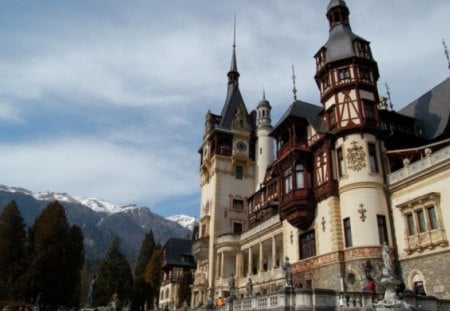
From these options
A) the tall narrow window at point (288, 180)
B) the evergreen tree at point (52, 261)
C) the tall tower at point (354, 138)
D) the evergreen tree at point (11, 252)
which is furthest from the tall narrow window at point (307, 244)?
the evergreen tree at point (11, 252)

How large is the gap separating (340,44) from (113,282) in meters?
44.4

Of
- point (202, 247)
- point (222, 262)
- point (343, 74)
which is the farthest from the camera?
point (202, 247)

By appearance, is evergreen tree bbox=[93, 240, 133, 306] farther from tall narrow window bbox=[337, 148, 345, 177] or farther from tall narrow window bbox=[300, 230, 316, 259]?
tall narrow window bbox=[337, 148, 345, 177]

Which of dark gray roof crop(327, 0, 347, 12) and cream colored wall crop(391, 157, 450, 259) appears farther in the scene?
dark gray roof crop(327, 0, 347, 12)

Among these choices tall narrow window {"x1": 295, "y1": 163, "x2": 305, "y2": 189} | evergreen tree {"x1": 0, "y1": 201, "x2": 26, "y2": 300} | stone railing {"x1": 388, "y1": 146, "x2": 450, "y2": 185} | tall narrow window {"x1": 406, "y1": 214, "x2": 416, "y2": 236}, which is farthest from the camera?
evergreen tree {"x1": 0, "y1": 201, "x2": 26, "y2": 300}

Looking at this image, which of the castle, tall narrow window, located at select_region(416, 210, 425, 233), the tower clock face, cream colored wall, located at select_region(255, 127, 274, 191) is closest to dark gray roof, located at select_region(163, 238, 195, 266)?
cream colored wall, located at select_region(255, 127, 274, 191)

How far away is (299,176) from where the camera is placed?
Result: 34.3m

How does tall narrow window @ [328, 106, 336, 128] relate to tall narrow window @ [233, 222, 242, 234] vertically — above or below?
above

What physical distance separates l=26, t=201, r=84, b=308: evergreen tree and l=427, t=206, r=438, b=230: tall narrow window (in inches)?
1549

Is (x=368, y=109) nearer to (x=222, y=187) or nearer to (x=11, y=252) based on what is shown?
(x=222, y=187)

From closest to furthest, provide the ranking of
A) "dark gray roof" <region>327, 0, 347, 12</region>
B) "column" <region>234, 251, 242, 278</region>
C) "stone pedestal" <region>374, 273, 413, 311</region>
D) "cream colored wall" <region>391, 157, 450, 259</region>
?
"stone pedestal" <region>374, 273, 413, 311</region>
"cream colored wall" <region>391, 157, 450, 259</region>
"dark gray roof" <region>327, 0, 347, 12</region>
"column" <region>234, 251, 242, 278</region>

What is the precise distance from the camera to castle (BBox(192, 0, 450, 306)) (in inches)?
1052

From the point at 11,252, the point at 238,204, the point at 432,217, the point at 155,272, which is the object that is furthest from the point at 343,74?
the point at 155,272

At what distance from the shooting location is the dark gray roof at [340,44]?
112ft
